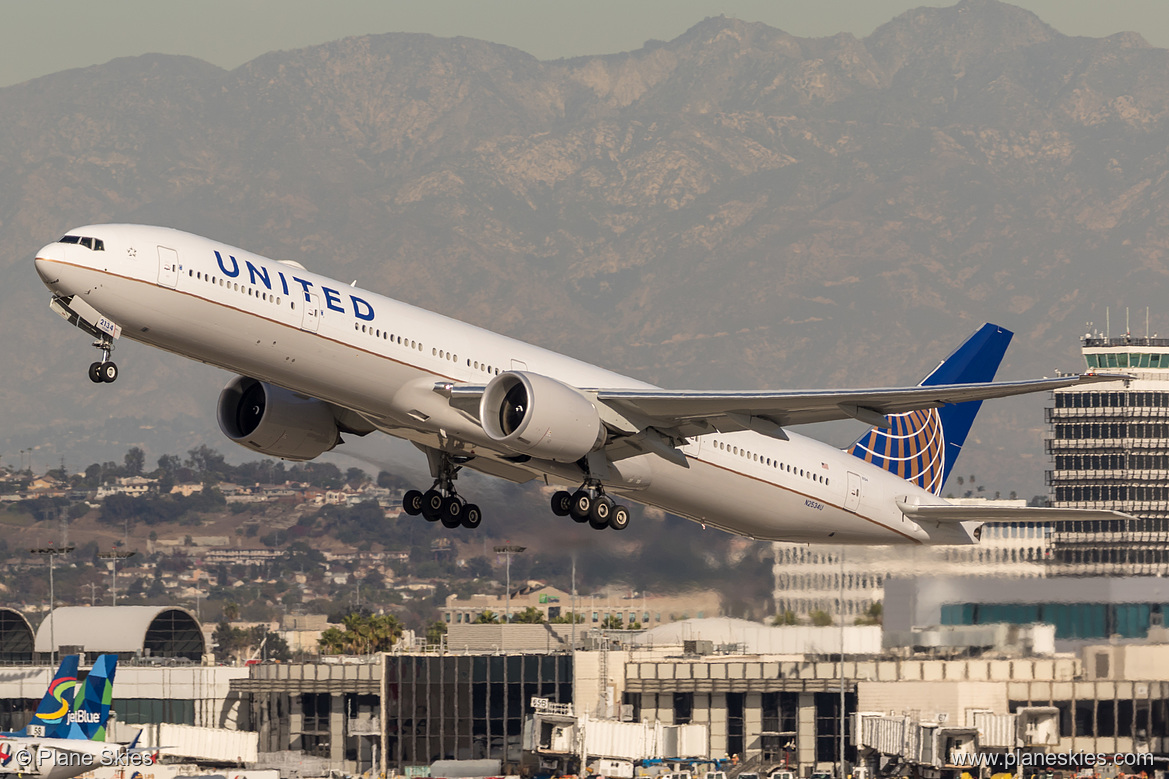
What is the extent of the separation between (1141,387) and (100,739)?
148 m

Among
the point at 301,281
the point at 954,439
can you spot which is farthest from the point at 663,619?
the point at 301,281

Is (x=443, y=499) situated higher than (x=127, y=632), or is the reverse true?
(x=443, y=499)

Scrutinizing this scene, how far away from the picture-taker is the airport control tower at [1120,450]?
183 metres

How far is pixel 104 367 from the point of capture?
34.6m

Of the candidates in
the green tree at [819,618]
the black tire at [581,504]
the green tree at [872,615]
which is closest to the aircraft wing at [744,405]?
the black tire at [581,504]

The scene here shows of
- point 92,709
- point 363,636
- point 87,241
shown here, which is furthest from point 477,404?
point 363,636

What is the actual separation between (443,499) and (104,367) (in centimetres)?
1057

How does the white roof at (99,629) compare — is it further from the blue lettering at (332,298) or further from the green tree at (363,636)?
the blue lettering at (332,298)

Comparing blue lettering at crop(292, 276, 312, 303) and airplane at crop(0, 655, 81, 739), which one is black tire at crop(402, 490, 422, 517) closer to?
blue lettering at crop(292, 276, 312, 303)

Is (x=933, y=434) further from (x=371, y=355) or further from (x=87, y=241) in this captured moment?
(x=87, y=241)

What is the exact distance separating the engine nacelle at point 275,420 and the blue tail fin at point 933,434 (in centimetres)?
1488

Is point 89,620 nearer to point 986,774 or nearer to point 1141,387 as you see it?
point 986,774

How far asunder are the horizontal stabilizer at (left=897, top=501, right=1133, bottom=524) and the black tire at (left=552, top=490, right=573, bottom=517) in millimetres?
9845

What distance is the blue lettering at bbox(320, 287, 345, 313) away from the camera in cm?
3612
